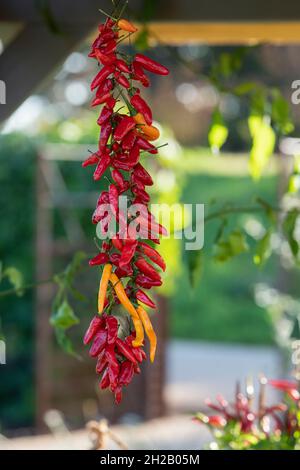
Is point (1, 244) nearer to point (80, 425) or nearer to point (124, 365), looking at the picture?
point (80, 425)

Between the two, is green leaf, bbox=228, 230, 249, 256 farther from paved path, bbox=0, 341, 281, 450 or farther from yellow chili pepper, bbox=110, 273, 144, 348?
paved path, bbox=0, 341, 281, 450

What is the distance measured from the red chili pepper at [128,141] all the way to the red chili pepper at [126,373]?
0.27m

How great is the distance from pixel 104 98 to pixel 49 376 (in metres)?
3.67

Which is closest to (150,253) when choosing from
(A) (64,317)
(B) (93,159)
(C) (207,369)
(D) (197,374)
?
(B) (93,159)

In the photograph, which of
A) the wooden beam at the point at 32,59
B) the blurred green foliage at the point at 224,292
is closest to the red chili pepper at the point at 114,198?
the wooden beam at the point at 32,59

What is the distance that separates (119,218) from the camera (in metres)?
1.10

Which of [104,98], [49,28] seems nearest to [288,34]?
[49,28]

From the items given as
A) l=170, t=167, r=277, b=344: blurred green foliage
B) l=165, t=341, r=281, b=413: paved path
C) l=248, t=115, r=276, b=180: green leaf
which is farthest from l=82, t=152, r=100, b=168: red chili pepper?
l=170, t=167, r=277, b=344: blurred green foliage

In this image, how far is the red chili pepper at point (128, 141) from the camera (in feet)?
3.63

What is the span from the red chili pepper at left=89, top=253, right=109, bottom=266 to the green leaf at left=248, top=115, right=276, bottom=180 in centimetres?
83

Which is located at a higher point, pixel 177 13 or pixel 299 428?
pixel 177 13

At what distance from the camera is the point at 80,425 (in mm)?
5004

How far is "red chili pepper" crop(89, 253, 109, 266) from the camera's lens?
1.11 meters

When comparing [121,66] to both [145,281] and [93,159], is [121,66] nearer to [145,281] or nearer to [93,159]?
[93,159]
